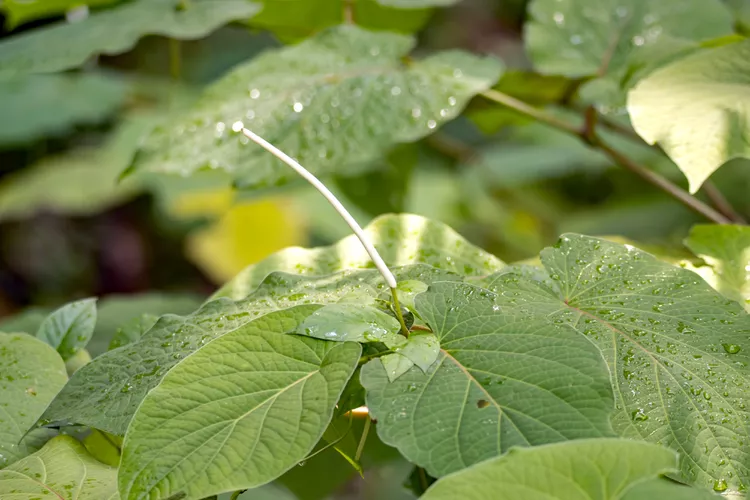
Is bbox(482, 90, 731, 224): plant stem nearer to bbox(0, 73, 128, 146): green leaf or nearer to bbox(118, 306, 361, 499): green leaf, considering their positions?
bbox(118, 306, 361, 499): green leaf

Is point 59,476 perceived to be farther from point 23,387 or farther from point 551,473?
point 551,473

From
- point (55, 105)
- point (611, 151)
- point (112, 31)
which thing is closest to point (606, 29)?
point (611, 151)

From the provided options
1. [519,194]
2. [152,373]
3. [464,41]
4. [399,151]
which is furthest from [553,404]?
[464,41]

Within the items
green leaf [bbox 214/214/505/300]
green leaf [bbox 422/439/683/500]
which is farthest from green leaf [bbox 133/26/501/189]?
green leaf [bbox 422/439/683/500]

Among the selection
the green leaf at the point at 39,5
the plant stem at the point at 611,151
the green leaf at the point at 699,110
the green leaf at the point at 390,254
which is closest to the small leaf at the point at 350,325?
the green leaf at the point at 390,254

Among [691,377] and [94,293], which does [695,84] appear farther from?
[94,293]
